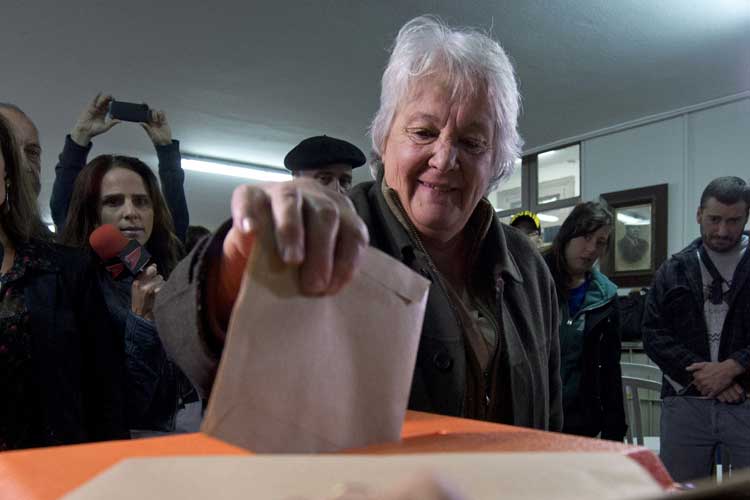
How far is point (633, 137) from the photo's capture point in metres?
5.12

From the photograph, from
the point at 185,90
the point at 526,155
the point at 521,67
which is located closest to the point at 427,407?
the point at 521,67

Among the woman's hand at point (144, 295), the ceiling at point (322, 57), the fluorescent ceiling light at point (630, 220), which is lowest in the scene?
the woman's hand at point (144, 295)

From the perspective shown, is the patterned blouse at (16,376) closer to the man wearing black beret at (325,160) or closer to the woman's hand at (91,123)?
the woman's hand at (91,123)

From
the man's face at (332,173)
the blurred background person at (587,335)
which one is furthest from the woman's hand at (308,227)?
the blurred background person at (587,335)

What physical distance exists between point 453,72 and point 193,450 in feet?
2.17

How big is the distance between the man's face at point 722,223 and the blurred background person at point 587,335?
377 mm

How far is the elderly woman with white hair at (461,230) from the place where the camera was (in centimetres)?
80

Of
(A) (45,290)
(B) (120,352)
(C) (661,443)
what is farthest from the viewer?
(C) (661,443)

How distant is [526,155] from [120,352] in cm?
533

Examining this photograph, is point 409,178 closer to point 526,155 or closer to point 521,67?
point 521,67

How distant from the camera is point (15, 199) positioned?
1173mm

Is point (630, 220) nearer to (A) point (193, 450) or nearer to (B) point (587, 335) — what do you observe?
(B) point (587, 335)

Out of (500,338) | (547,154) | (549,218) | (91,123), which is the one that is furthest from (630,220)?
(500,338)

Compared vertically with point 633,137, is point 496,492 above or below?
below
